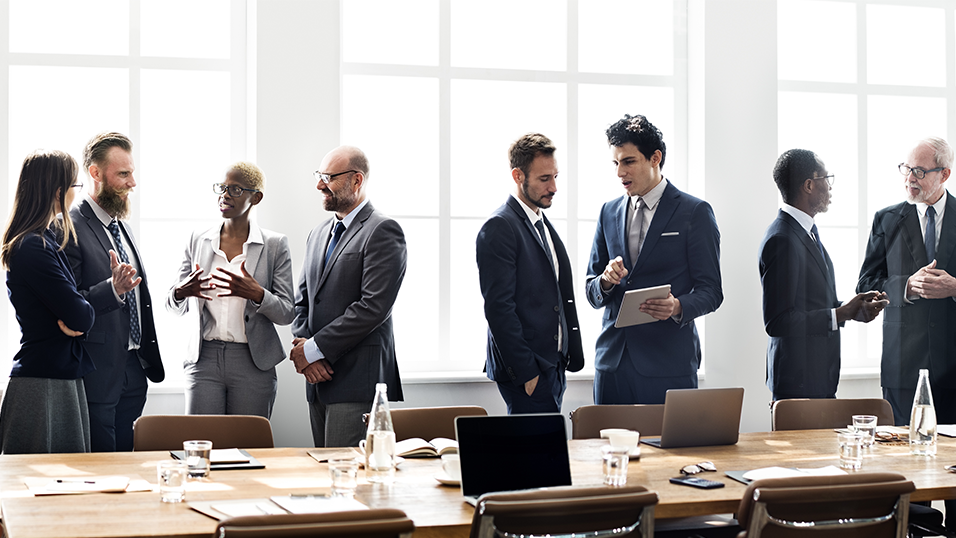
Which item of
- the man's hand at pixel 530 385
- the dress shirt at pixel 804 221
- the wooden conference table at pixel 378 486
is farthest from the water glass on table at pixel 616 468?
the dress shirt at pixel 804 221

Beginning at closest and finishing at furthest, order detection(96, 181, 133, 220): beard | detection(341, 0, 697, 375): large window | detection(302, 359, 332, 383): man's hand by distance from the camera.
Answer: detection(302, 359, 332, 383): man's hand, detection(96, 181, 133, 220): beard, detection(341, 0, 697, 375): large window

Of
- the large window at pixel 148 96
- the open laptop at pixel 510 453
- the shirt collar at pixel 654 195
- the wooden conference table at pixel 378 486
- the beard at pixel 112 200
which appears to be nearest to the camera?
the wooden conference table at pixel 378 486

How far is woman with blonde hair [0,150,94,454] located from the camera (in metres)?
3.39

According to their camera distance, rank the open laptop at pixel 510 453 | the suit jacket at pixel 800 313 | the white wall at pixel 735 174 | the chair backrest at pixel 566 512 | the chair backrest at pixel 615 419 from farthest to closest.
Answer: the white wall at pixel 735 174 < the suit jacket at pixel 800 313 < the chair backrest at pixel 615 419 < the open laptop at pixel 510 453 < the chair backrest at pixel 566 512

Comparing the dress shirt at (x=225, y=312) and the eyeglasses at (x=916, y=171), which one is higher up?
the eyeglasses at (x=916, y=171)

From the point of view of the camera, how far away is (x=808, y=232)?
500 centimetres

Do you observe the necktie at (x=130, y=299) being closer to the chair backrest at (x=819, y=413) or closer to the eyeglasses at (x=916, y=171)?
the chair backrest at (x=819, y=413)

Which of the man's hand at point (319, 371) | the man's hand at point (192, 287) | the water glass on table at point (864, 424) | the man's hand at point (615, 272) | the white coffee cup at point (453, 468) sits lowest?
the white coffee cup at point (453, 468)

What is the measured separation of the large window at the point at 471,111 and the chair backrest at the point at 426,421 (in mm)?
1830

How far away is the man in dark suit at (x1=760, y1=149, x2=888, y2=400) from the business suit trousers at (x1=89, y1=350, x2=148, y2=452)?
3434 mm

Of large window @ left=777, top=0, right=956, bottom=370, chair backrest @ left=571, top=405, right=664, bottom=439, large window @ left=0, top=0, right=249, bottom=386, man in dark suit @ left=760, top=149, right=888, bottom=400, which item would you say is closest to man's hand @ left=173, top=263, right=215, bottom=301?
large window @ left=0, top=0, right=249, bottom=386

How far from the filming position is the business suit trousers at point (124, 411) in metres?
3.83

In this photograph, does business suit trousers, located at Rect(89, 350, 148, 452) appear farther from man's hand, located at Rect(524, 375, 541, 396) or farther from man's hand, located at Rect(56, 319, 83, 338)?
man's hand, located at Rect(524, 375, 541, 396)

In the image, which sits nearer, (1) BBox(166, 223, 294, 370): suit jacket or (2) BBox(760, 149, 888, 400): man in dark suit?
(1) BBox(166, 223, 294, 370): suit jacket
